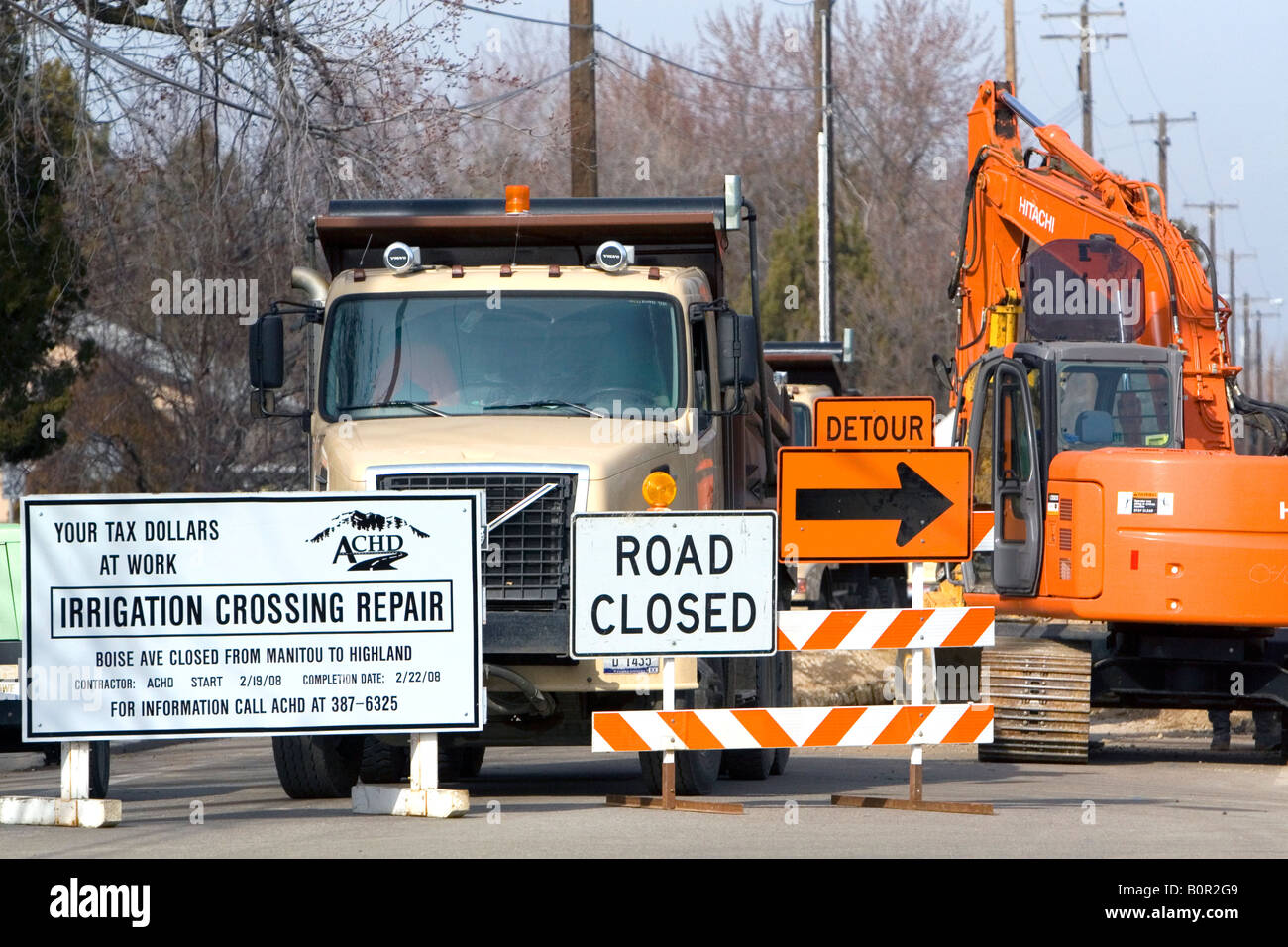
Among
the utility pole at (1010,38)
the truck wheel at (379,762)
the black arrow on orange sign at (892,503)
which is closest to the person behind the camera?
the black arrow on orange sign at (892,503)

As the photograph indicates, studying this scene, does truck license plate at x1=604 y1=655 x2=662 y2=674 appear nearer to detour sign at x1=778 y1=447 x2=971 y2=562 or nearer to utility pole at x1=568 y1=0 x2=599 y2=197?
detour sign at x1=778 y1=447 x2=971 y2=562

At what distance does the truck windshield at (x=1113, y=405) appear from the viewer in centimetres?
1543

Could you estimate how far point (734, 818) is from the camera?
1036 centimetres

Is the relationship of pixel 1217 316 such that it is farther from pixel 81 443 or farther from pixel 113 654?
pixel 81 443

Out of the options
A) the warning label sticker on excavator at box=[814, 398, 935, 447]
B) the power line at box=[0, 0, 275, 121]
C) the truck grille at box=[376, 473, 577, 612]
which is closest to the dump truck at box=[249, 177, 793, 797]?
the truck grille at box=[376, 473, 577, 612]

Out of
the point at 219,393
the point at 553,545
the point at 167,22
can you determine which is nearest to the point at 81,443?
the point at 219,393

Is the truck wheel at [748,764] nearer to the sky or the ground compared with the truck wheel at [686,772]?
nearer to the ground

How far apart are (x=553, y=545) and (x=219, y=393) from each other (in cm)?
1748

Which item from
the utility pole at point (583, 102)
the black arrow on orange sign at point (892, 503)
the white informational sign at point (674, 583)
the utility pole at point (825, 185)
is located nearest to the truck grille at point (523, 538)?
the white informational sign at point (674, 583)

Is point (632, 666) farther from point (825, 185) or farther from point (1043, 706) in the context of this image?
point (825, 185)

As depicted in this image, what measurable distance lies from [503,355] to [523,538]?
52.5 inches

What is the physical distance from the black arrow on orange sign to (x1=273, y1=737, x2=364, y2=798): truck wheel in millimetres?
2975

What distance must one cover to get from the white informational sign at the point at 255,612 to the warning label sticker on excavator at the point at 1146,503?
6.02 m

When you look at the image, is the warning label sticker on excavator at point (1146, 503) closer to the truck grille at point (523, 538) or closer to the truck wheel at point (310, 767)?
the truck grille at point (523, 538)
